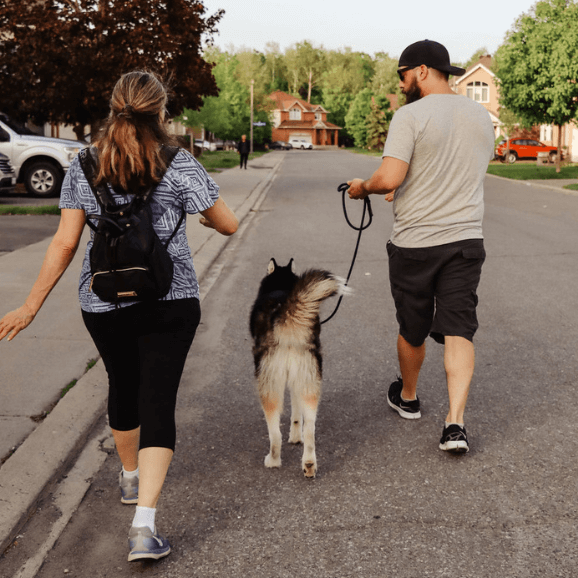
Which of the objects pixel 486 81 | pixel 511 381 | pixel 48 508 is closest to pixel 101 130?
pixel 48 508

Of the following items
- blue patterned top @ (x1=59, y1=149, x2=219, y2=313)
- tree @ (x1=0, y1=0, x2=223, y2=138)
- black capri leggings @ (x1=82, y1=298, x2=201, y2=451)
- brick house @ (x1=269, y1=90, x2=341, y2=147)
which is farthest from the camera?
brick house @ (x1=269, y1=90, x2=341, y2=147)

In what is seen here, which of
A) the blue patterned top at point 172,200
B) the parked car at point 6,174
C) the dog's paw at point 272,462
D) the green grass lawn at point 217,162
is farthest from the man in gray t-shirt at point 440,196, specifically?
the green grass lawn at point 217,162

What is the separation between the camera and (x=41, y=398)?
480cm

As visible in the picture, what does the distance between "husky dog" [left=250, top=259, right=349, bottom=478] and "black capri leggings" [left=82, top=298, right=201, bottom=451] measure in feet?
2.06

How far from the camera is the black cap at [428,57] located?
153 inches

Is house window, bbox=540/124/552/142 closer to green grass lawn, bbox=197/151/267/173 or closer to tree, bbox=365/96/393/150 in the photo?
green grass lawn, bbox=197/151/267/173

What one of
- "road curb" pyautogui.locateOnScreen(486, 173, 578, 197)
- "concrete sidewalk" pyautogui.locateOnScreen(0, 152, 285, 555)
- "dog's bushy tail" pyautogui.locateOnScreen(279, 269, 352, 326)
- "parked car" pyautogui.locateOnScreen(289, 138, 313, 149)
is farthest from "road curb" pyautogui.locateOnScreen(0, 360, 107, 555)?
"parked car" pyautogui.locateOnScreen(289, 138, 313, 149)

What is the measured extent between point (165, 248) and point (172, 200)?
19 centimetres

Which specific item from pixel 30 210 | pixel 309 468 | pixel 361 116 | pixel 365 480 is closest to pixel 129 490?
pixel 309 468

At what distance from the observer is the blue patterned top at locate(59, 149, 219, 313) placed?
280cm

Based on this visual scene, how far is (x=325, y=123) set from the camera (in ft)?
430

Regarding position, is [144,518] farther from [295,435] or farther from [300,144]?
[300,144]

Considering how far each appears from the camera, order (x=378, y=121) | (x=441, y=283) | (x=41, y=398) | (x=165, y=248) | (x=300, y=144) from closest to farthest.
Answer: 1. (x=165, y=248)
2. (x=441, y=283)
3. (x=41, y=398)
4. (x=378, y=121)
5. (x=300, y=144)

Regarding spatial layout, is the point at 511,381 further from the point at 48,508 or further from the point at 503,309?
the point at 48,508
